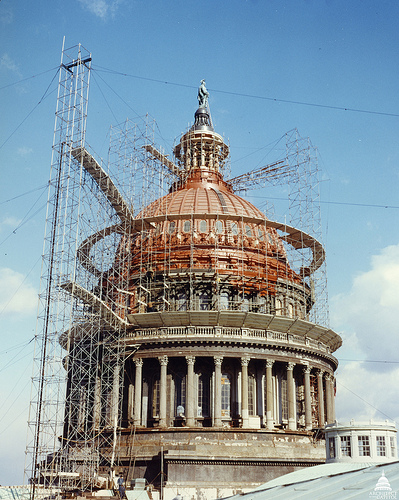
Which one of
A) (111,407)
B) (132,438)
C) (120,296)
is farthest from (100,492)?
(120,296)

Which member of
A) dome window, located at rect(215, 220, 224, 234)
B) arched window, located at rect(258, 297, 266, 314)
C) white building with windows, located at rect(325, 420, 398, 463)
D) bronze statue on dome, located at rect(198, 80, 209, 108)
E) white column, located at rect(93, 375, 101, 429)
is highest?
bronze statue on dome, located at rect(198, 80, 209, 108)

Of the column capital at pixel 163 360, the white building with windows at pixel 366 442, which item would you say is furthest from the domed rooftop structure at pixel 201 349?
the white building with windows at pixel 366 442

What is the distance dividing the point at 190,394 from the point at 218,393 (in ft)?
9.07

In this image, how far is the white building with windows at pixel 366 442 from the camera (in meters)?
59.7

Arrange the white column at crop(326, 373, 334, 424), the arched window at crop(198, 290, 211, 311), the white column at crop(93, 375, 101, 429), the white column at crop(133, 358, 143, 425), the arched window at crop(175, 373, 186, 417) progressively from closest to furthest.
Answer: the white column at crop(133, 358, 143, 425)
the arched window at crop(175, 373, 186, 417)
the white column at crop(93, 375, 101, 429)
the arched window at crop(198, 290, 211, 311)
the white column at crop(326, 373, 334, 424)

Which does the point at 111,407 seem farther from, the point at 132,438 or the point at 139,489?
the point at 139,489

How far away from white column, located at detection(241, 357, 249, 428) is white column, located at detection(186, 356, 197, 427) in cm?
489

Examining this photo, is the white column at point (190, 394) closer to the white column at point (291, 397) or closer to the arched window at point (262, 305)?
the white column at point (291, 397)

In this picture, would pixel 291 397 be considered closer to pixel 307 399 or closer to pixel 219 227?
pixel 307 399

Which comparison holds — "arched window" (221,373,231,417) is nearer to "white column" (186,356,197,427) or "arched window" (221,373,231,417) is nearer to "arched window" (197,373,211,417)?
"arched window" (197,373,211,417)

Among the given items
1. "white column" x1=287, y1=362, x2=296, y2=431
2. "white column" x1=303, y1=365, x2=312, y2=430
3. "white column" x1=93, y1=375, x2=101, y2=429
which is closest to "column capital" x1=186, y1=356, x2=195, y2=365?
"white column" x1=93, y1=375, x2=101, y2=429

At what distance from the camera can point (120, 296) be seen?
7656cm

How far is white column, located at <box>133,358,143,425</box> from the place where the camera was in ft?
227

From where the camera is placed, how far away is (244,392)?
6938 centimetres
